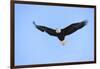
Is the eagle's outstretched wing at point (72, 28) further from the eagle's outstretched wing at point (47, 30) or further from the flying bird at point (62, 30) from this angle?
the eagle's outstretched wing at point (47, 30)

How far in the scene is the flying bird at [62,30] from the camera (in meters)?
1.86

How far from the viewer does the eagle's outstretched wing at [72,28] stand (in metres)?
1.93

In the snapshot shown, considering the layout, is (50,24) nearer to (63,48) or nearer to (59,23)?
(59,23)

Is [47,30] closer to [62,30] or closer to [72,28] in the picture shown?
[62,30]

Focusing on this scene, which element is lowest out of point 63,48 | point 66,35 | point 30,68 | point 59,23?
point 30,68

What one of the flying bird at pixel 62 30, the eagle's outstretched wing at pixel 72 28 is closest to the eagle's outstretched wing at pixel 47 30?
the flying bird at pixel 62 30

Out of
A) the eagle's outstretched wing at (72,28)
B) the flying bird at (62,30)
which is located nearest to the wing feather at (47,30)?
the flying bird at (62,30)

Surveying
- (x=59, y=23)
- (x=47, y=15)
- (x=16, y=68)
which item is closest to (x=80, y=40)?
(x=59, y=23)

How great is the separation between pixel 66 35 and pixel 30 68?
518 millimetres

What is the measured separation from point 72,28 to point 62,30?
0.40 feet
